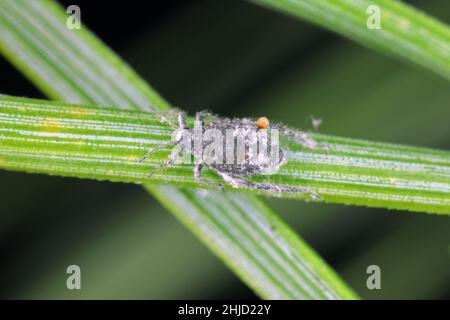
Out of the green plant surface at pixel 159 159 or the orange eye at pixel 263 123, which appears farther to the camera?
the orange eye at pixel 263 123

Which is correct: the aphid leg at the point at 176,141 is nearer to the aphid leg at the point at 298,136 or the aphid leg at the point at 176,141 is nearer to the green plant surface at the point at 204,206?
the green plant surface at the point at 204,206

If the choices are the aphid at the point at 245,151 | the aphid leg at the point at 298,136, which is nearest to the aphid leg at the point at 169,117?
the aphid at the point at 245,151

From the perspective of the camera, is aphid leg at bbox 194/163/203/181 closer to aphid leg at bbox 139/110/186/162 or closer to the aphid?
the aphid

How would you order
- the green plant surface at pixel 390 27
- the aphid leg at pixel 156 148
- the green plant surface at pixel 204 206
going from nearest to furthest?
the aphid leg at pixel 156 148 < the green plant surface at pixel 204 206 < the green plant surface at pixel 390 27

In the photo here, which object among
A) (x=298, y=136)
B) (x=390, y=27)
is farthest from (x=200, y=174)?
(x=390, y=27)

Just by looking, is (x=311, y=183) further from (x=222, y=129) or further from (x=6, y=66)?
(x=6, y=66)

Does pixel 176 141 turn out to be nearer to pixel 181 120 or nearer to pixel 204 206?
pixel 181 120
